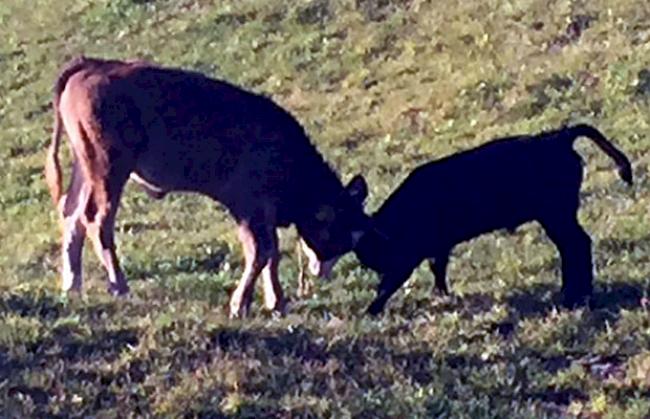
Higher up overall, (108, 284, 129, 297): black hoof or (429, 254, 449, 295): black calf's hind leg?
(429, 254, 449, 295): black calf's hind leg

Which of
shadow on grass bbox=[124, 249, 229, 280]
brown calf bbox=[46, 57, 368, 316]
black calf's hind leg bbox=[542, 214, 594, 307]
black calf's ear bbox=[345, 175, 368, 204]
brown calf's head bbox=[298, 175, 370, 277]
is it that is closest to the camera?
black calf's hind leg bbox=[542, 214, 594, 307]

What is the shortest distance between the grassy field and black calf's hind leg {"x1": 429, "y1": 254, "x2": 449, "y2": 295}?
0.11m

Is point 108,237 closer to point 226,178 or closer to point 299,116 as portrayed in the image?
point 226,178

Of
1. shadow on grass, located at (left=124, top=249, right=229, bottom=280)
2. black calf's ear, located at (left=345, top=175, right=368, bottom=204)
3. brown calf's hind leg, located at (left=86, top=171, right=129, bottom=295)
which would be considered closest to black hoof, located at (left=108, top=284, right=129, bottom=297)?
brown calf's hind leg, located at (left=86, top=171, right=129, bottom=295)

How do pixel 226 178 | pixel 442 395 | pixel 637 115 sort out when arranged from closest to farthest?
pixel 442 395 → pixel 226 178 → pixel 637 115

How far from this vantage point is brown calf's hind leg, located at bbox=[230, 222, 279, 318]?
411 inches

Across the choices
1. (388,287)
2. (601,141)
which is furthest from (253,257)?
(601,141)

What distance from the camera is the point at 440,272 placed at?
10.7 metres

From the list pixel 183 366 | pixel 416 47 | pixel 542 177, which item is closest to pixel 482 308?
pixel 542 177

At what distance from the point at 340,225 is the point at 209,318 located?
2022mm

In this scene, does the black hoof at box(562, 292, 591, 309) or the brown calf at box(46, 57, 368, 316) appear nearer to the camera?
the black hoof at box(562, 292, 591, 309)

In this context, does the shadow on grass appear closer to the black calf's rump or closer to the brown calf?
the brown calf

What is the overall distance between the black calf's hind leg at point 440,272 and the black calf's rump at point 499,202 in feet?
0.10

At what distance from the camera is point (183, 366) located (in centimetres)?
826
